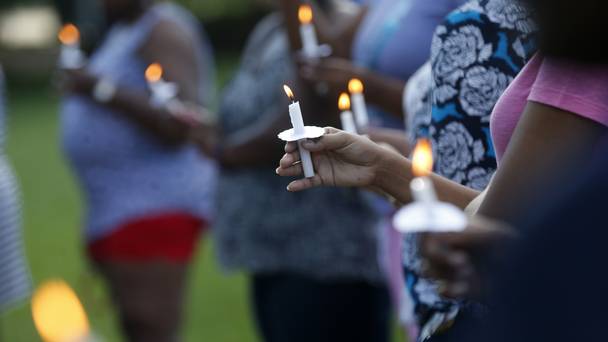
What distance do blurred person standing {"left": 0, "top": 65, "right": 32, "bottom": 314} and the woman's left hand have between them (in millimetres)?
2974

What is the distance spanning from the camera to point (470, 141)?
7.39 feet

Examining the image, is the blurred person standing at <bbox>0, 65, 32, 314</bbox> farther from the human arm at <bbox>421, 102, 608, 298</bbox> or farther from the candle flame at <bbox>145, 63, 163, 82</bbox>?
the human arm at <bbox>421, 102, 608, 298</bbox>

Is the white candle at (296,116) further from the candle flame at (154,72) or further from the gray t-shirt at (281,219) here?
the candle flame at (154,72)

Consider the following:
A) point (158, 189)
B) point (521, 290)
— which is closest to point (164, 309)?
point (158, 189)

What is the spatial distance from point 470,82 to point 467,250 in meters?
0.97

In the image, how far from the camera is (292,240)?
3773mm

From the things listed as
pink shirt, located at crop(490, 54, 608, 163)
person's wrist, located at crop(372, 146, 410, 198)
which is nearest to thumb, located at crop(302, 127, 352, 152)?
person's wrist, located at crop(372, 146, 410, 198)

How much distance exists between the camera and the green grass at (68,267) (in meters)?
5.92

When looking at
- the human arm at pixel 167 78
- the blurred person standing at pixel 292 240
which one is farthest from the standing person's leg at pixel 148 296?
the blurred person standing at pixel 292 240

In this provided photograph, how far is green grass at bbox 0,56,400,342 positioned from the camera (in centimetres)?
592

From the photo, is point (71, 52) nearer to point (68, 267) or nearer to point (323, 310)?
point (323, 310)

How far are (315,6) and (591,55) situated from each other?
2593 millimetres

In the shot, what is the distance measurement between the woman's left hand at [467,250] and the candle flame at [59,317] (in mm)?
432

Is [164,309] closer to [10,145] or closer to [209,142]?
[209,142]
